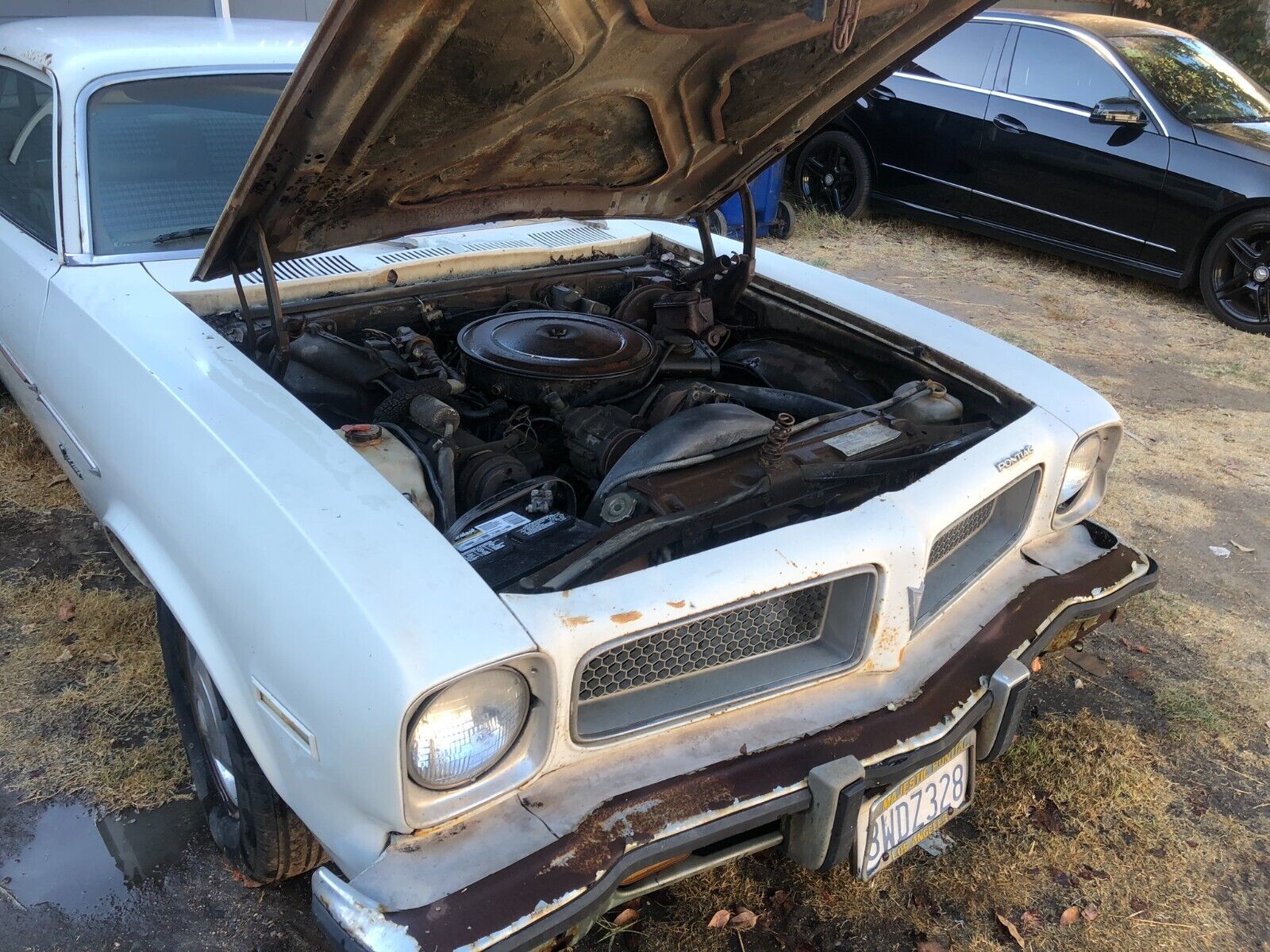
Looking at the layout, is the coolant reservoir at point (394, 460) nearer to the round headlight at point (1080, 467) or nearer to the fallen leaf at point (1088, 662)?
the round headlight at point (1080, 467)

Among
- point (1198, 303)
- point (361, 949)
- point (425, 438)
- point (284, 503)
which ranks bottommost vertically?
point (1198, 303)

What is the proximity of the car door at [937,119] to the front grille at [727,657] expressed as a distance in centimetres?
578

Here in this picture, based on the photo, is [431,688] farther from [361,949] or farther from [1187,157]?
[1187,157]

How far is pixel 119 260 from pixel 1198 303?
6.52m

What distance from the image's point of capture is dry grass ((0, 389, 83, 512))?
10.8 feet

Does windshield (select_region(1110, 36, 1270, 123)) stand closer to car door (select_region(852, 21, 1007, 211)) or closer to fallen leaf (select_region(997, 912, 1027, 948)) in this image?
car door (select_region(852, 21, 1007, 211))

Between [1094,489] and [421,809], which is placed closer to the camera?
[421,809]

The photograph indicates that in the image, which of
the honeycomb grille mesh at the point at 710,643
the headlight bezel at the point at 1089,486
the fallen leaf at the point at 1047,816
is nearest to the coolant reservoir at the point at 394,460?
the honeycomb grille mesh at the point at 710,643

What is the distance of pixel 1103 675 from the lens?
278cm

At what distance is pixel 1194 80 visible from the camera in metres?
6.25

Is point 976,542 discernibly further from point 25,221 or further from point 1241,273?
point 1241,273

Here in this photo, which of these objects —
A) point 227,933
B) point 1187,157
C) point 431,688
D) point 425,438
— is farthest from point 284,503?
point 1187,157

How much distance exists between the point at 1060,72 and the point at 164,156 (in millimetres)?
5996

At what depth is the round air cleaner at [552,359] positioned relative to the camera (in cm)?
226
